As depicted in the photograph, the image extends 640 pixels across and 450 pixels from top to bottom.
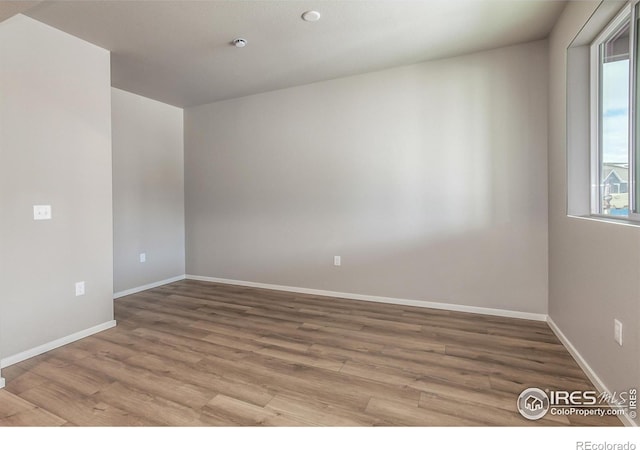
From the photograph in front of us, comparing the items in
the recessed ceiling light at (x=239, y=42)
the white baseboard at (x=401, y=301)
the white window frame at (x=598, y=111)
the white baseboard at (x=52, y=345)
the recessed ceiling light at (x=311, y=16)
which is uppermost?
the recessed ceiling light at (x=239, y=42)

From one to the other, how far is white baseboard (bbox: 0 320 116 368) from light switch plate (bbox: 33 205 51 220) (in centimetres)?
99

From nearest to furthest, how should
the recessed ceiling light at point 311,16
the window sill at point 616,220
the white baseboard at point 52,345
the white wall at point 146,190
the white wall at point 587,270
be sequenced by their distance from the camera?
the white wall at point 587,270
the window sill at point 616,220
the white baseboard at point 52,345
the recessed ceiling light at point 311,16
the white wall at point 146,190

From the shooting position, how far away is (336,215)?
3730mm

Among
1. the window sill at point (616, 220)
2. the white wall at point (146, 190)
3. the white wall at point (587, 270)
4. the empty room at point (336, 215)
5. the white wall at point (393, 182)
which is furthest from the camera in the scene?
the white wall at point (146, 190)

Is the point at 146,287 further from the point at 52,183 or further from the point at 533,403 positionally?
the point at 533,403

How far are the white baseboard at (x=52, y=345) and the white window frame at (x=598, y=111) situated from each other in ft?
13.0

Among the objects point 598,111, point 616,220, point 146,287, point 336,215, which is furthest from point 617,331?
point 146,287

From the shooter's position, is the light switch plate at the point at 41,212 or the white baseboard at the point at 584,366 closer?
the white baseboard at the point at 584,366

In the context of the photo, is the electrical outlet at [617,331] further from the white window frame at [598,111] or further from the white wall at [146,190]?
the white wall at [146,190]

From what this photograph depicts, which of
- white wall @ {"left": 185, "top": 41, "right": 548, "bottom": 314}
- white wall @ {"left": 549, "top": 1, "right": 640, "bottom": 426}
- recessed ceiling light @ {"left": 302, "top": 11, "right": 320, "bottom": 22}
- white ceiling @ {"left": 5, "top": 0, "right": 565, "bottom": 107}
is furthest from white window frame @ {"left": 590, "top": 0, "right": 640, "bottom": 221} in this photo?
recessed ceiling light @ {"left": 302, "top": 11, "right": 320, "bottom": 22}

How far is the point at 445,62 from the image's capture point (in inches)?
124

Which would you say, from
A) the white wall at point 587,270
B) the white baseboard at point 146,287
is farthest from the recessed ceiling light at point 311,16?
the white baseboard at point 146,287

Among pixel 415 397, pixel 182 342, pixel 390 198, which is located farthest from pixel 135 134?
pixel 415 397

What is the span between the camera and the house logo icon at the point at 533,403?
159cm
